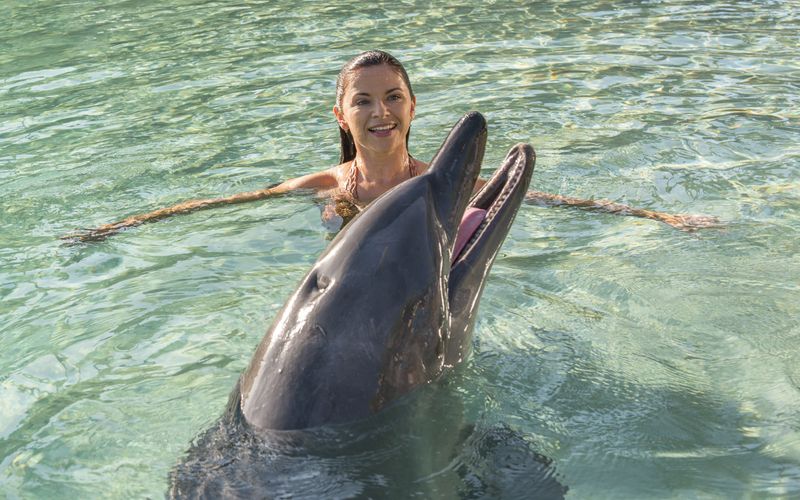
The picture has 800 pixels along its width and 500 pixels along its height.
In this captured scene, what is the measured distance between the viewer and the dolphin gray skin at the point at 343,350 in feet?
10.0

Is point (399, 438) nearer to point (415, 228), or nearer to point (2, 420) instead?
point (415, 228)

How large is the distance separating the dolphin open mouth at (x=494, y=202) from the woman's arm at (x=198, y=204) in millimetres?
2519

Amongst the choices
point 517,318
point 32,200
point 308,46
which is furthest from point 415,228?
point 308,46

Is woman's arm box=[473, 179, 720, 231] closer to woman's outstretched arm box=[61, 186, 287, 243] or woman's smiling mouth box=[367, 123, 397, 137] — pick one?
woman's smiling mouth box=[367, 123, 397, 137]

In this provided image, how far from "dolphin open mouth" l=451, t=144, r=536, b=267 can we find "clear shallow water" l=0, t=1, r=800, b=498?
49 centimetres

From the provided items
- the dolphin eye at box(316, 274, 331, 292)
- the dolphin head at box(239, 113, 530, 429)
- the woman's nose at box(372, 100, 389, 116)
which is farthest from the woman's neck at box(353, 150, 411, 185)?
the dolphin eye at box(316, 274, 331, 292)

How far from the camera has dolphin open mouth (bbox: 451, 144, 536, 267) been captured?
3.76 m

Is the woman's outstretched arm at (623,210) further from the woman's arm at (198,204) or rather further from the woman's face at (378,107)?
the woman's arm at (198,204)

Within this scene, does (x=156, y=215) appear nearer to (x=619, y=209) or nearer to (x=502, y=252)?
(x=502, y=252)

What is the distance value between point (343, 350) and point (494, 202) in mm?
1118

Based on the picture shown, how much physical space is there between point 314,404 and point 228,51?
27.9 ft

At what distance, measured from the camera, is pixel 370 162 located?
6.07 m

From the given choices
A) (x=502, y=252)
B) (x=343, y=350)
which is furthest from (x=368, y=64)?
(x=343, y=350)

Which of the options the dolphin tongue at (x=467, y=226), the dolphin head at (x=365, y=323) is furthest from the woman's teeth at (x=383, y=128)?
the dolphin head at (x=365, y=323)
